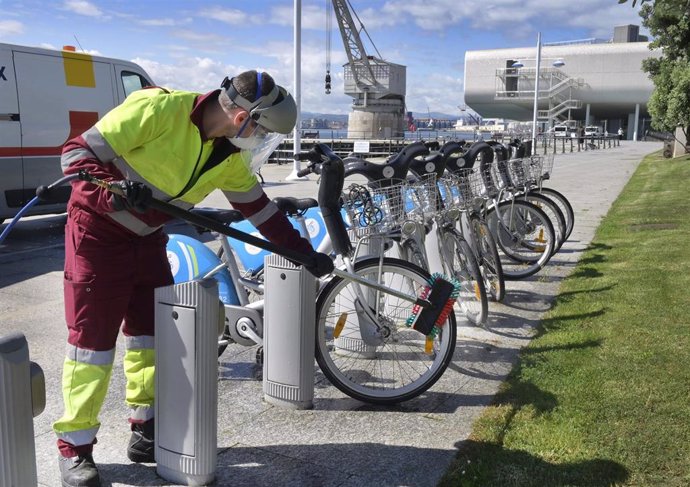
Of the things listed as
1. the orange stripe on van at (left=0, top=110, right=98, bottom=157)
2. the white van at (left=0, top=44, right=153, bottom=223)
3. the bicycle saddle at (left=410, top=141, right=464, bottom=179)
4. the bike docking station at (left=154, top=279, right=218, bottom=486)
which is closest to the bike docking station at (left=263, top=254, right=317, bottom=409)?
the bike docking station at (left=154, top=279, right=218, bottom=486)

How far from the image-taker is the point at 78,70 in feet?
33.4

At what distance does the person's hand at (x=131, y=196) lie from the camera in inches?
100

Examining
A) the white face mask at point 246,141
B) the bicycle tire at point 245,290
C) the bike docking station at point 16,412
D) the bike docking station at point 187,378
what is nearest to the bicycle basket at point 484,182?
the bicycle tire at point 245,290

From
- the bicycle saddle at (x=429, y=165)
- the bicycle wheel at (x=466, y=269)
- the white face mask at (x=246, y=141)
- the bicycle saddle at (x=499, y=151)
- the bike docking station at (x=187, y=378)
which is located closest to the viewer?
the bike docking station at (x=187, y=378)

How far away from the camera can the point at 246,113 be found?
2910mm

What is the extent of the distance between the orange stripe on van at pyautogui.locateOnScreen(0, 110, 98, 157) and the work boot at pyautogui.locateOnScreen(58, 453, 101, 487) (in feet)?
24.1

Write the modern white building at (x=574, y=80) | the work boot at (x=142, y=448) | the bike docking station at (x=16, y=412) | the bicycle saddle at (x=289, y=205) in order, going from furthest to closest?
the modern white building at (x=574, y=80)
the bicycle saddle at (x=289, y=205)
the work boot at (x=142, y=448)
the bike docking station at (x=16, y=412)

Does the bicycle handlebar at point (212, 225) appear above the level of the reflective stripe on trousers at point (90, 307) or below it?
above

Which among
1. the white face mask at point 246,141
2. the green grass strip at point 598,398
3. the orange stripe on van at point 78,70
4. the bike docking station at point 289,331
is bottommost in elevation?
the green grass strip at point 598,398

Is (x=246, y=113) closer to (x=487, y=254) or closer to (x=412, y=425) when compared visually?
(x=412, y=425)

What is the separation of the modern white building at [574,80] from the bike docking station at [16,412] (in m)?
75.2

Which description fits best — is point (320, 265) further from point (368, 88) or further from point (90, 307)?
point (368, 88)

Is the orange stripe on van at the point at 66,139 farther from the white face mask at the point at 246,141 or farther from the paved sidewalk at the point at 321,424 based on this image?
the white face mask at the point at 246,141

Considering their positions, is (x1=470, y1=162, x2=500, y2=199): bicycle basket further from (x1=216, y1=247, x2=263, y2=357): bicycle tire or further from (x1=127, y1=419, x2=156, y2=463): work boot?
(x1=127, y1=419, x2=156, y2=463): work boot
